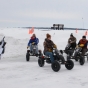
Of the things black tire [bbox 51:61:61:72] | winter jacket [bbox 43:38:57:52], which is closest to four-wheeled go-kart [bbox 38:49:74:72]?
black tire [bbox 51:61:61:72]

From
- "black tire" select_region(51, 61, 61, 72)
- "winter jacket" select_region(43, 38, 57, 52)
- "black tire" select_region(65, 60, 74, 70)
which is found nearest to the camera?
"black tire" select_region(51, 61, 61, 72)

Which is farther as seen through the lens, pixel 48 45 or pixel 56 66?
pixel 48 45

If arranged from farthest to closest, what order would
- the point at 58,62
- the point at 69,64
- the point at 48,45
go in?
the point at 48,45
the point at 69,64
the point at 58,62

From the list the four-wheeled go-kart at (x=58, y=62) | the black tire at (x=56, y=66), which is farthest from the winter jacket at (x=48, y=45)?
the black tire at (x=56, y=66)

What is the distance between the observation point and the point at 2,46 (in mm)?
17031

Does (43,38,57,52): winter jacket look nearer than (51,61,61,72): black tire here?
No

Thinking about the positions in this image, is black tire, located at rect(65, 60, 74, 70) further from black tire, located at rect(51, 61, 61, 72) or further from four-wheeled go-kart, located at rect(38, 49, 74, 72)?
black tire, located at rect(51, 61, 61, 72)

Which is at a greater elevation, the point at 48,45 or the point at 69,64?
the point at 48,45

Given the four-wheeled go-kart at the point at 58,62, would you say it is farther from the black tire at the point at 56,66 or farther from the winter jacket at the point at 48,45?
the winter jacket at the point at 48,45

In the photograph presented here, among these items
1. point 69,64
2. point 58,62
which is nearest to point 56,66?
point 58,62

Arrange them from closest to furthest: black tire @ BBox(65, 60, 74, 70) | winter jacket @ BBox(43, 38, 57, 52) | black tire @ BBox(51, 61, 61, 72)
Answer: black tire @ BBox(51, 61, 61, 72)
black tire @ BBox(65, 60, 74, 70)
winter jacket @ BBox(43, 38, 57, 52)

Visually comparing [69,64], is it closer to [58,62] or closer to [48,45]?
[58,62]

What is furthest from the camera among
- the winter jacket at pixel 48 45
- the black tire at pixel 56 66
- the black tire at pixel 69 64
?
the winter jacket at pixel 48 45

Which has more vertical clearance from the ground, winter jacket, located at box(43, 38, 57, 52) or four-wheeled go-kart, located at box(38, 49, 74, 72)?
winter jacket, located at box(43, 38, 57, 52)
